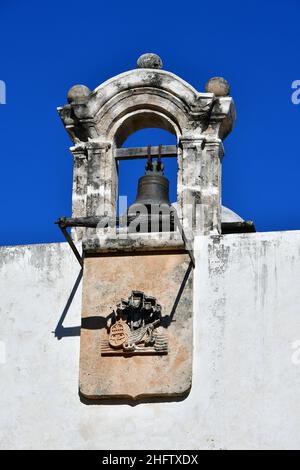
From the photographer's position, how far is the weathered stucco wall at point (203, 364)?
13.8 meters

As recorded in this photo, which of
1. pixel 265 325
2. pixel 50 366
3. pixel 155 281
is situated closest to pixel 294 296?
pixel 265 325

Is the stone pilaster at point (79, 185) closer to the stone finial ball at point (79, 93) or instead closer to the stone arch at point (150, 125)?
the stone arch at point (150, 125)

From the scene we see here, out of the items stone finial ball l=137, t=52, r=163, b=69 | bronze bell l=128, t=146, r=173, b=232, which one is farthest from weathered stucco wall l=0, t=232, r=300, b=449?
stone finial ball l=137, t=52, r=163, b=69

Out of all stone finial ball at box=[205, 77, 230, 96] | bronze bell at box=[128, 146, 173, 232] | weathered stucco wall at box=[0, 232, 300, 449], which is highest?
stone finial ball at box=[205, 77, 230, 96]

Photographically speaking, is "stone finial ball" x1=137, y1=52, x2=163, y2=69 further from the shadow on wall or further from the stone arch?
the shadow on wall

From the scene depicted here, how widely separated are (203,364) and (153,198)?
1.75m

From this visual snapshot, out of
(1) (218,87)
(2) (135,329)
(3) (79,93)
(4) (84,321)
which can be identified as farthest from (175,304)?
(3) (79,93)

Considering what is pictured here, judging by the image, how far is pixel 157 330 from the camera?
46.5 feet

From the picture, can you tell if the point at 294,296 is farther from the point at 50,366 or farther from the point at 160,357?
the point at 50,366

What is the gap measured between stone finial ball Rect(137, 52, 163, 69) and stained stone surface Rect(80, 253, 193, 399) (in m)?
2.02

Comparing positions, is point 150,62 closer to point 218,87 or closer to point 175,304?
point 218,87

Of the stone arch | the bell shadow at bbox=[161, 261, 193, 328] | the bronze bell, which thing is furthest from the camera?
the stone arch

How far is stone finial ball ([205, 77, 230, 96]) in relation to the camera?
15102 mm

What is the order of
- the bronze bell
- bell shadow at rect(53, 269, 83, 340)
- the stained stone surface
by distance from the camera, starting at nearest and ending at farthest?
the stained stone surface < bell shadow at rect(53, 269, 83, 340) < the bronze bell
